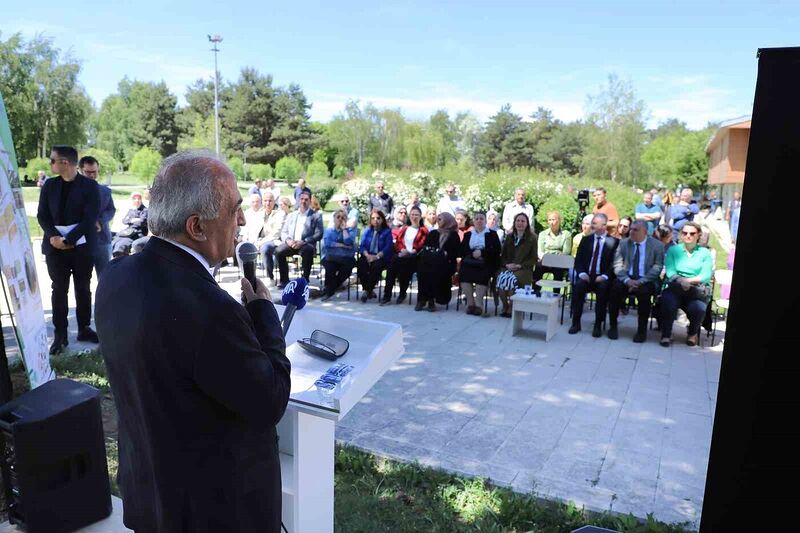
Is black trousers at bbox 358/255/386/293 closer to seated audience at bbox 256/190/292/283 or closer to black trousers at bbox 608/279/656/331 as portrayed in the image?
seated audience at bbox 256/190/292/283

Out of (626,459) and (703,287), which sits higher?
(703,287)

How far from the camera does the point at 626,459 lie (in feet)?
12.4

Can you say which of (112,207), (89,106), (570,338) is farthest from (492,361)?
(89,106)

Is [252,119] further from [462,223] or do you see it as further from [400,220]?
[462,223]

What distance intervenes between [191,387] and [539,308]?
5.78 m

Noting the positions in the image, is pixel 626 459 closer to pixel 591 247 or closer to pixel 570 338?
pixel 570 338

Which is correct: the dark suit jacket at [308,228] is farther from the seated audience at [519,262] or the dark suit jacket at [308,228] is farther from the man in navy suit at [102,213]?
the seated audience at [519,262]

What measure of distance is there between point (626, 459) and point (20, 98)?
36986 millimetres

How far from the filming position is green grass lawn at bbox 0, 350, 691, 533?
2.89 m

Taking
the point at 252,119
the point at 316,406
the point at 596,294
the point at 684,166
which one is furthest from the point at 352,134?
the point at 316,406

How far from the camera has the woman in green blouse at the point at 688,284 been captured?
646 centimetres

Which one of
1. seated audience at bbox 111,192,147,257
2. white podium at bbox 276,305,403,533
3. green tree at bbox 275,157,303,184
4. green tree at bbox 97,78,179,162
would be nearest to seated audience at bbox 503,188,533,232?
seated audience at bbox 111,192,147,257

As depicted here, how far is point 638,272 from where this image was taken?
22.6 ft

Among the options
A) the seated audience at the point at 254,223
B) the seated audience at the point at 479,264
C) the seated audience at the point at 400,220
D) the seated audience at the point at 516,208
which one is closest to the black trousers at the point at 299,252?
the seated audience at the point at 254,223
